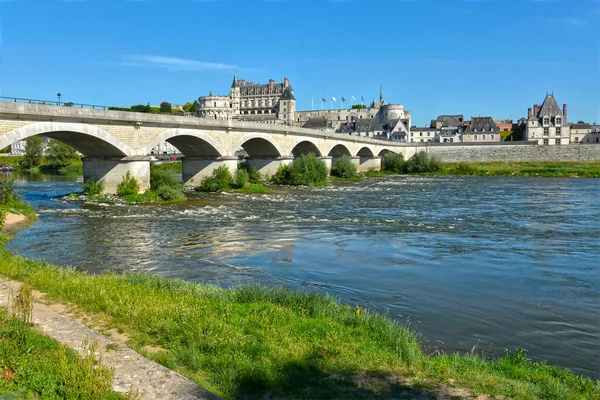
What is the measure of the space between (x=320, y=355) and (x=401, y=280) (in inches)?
263

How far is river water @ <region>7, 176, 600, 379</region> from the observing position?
33.1 feet

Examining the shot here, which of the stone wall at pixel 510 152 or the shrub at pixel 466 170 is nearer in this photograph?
the shrub at pixel 466 170

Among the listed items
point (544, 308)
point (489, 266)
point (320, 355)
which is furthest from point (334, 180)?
point (320, 355)

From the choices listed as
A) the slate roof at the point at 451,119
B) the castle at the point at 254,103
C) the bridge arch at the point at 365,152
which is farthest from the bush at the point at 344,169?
the castle at the point at 254,103

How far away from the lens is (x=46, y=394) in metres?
5.23

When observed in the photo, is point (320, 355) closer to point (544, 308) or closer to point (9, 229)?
point (544, 308)

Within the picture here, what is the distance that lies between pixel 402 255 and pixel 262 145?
32301 mm

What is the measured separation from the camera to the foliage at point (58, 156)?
2990 inches

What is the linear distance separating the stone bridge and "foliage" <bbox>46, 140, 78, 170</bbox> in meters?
41.2

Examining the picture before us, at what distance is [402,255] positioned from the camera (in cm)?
1664

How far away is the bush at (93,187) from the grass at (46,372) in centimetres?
2507

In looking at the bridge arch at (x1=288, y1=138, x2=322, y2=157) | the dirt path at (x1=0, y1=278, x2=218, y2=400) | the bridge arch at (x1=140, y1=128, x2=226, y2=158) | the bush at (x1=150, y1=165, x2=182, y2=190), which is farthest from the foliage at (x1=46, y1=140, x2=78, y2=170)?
the dirt path at (x1=0, y1=278, x2=218, y2=400)

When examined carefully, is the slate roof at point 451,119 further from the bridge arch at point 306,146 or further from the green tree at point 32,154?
the green tree at point 32,154

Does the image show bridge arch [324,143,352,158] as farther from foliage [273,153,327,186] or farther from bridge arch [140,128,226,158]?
bridge arch [140,128,226,158]
